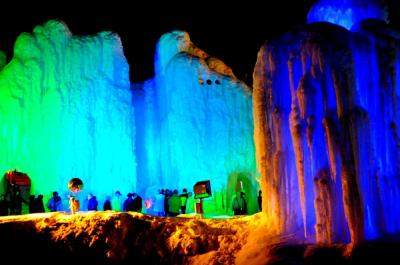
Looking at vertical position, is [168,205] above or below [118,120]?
below

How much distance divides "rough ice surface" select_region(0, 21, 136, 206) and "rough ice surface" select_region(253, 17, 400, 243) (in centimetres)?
1199

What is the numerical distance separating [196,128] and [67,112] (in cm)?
578

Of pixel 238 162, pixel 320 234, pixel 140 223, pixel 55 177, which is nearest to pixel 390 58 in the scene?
pixel 320 234

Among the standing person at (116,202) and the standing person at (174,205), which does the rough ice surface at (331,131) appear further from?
the standing person at (116,202)

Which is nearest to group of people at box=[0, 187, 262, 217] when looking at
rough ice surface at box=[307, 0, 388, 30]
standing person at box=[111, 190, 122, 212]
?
standing person at box=[111, 190, 122, 212]

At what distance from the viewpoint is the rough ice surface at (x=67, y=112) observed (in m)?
19.6

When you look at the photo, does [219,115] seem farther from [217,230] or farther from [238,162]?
[217,230]

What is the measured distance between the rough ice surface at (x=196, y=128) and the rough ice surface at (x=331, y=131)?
37.6ft

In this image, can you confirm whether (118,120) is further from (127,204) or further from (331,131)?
(331,131)

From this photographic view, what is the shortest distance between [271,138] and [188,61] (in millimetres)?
13300

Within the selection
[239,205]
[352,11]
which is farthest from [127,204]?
[352,11]

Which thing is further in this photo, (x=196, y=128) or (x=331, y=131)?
(x=196, y=128)

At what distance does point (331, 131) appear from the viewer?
28.3ft

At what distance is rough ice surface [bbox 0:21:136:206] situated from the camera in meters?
19.6
